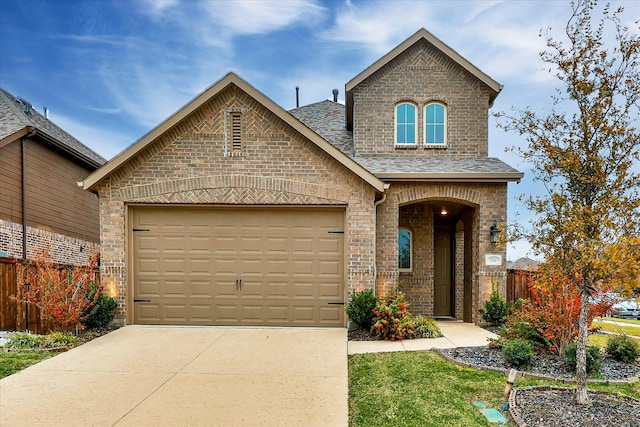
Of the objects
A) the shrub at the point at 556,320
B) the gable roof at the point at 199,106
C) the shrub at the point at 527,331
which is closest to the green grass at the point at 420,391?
Result: the shrub at the point at 556,320

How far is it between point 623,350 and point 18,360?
33.7 feet

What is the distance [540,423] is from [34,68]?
26.8m

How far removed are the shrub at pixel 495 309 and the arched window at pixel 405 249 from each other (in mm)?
2940

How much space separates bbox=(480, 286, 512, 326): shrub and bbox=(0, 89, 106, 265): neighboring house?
11046mm

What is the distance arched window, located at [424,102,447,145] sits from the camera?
37.2ft

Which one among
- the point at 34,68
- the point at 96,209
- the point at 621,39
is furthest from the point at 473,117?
the point at 34,68

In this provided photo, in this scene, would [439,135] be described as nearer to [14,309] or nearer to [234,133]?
[234,133]

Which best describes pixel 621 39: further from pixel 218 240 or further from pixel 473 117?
pixel 218 240

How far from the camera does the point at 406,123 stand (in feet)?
37.7

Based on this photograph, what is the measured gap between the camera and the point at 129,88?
2894 cm

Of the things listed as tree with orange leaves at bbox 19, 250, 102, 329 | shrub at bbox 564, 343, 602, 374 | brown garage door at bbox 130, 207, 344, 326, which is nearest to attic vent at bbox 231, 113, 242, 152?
brown garage door at bbox 130, 207, 344, 326

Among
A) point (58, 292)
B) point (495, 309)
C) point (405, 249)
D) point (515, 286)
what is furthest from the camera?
point (405, 249)

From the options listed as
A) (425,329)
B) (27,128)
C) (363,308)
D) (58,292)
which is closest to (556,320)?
(425,329)

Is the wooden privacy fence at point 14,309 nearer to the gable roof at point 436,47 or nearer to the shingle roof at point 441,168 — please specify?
the shingle roof at point 441,168
